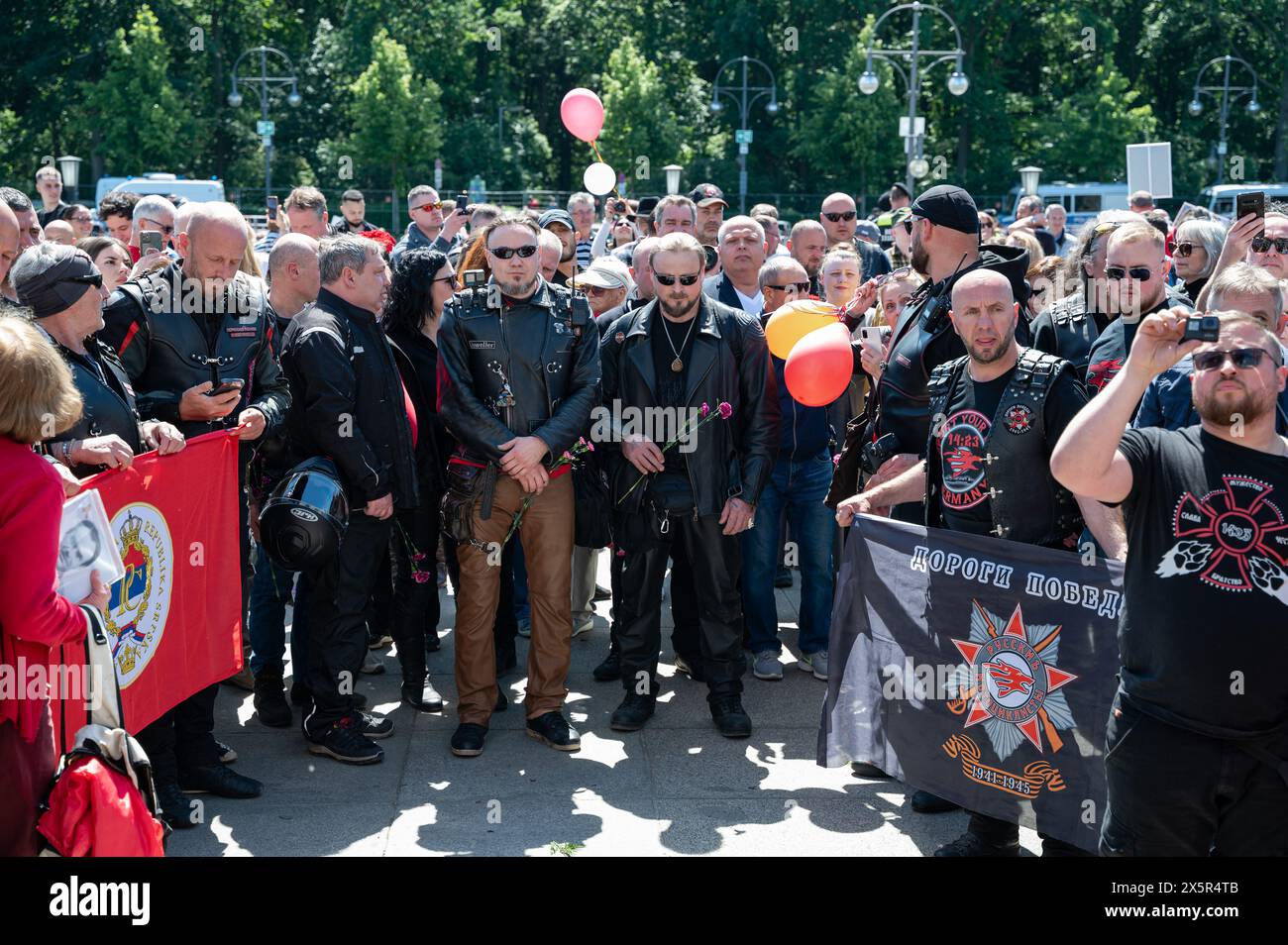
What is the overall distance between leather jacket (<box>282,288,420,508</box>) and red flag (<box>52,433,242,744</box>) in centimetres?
41

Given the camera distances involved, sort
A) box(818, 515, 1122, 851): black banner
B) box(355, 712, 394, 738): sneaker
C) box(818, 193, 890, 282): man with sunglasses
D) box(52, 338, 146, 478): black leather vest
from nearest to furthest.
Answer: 1. box(818, 515, 1122, 851): black banner
2. box(52, 338, 146, 478): black leather vest
3. box(355, 712, 394, 738): sneaker
4. box(818, 193, 890, 282): man with sunglasses

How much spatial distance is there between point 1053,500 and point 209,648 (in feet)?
11.0

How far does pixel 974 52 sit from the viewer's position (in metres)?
52.9

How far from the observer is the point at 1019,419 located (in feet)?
14.5

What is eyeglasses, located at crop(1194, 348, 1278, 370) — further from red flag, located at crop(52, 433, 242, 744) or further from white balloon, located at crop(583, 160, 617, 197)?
white balloon, located at crop(583, 160, 617, 197)

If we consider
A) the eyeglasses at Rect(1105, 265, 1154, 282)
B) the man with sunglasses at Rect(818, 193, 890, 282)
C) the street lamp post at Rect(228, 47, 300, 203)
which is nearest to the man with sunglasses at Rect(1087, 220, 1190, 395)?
the eyeglasses at Rect(1105, 265, 1154, 282)

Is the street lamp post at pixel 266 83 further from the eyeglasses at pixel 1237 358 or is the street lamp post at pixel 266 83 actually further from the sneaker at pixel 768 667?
the eyeglasses at pixel 1237 358

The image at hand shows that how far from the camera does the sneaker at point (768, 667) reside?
22.7 ft

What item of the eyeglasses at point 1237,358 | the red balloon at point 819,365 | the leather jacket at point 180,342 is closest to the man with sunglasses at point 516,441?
the leather jacket at point 180,342

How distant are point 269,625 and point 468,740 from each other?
1225mm

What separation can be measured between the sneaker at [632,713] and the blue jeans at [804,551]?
961 millimetres

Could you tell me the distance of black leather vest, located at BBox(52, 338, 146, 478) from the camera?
15.4 ft

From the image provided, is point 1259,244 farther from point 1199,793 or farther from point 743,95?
point 743,95
